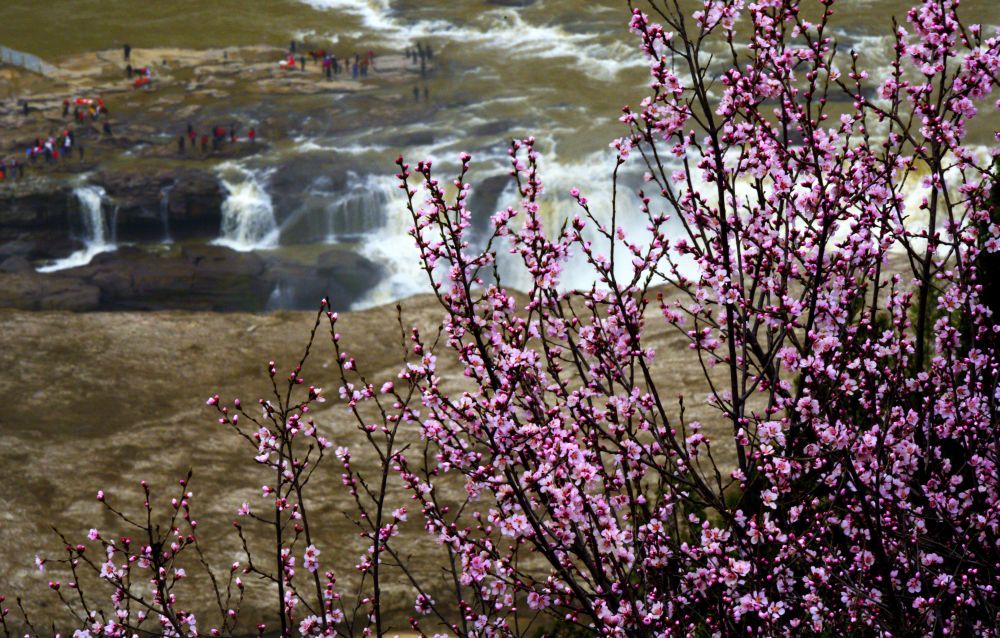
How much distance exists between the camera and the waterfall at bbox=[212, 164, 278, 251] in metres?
24.5

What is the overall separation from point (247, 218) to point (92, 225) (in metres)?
3.23

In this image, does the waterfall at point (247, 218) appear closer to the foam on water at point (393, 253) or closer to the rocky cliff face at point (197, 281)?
the rocky cliff face at point (197, 281)

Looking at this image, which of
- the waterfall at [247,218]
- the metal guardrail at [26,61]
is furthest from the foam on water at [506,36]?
the waterfall at [247,218]

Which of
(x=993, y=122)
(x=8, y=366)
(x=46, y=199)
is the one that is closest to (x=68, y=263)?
(x=46, y=199)

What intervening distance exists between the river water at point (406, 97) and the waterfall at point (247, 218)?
33mm

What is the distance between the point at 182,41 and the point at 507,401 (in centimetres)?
2989

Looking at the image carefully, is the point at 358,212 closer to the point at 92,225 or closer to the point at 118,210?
the point at 118,210

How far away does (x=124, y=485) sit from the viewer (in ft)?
44.2

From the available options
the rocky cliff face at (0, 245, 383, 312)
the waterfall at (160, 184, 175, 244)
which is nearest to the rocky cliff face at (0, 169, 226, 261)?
the waterfall at (160, 184, 175, 244)

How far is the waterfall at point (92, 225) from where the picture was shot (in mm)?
24078

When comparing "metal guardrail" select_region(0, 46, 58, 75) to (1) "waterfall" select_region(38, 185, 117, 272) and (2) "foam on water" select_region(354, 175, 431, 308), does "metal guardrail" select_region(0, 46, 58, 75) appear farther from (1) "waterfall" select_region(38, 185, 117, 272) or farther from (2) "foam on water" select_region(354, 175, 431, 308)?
(2) "foam on water" select_region(354, 175, 431, 308)

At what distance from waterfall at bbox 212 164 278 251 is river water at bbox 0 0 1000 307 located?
33mm

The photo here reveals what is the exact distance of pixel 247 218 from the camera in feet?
81.8

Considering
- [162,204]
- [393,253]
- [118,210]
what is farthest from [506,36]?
[118,210]
